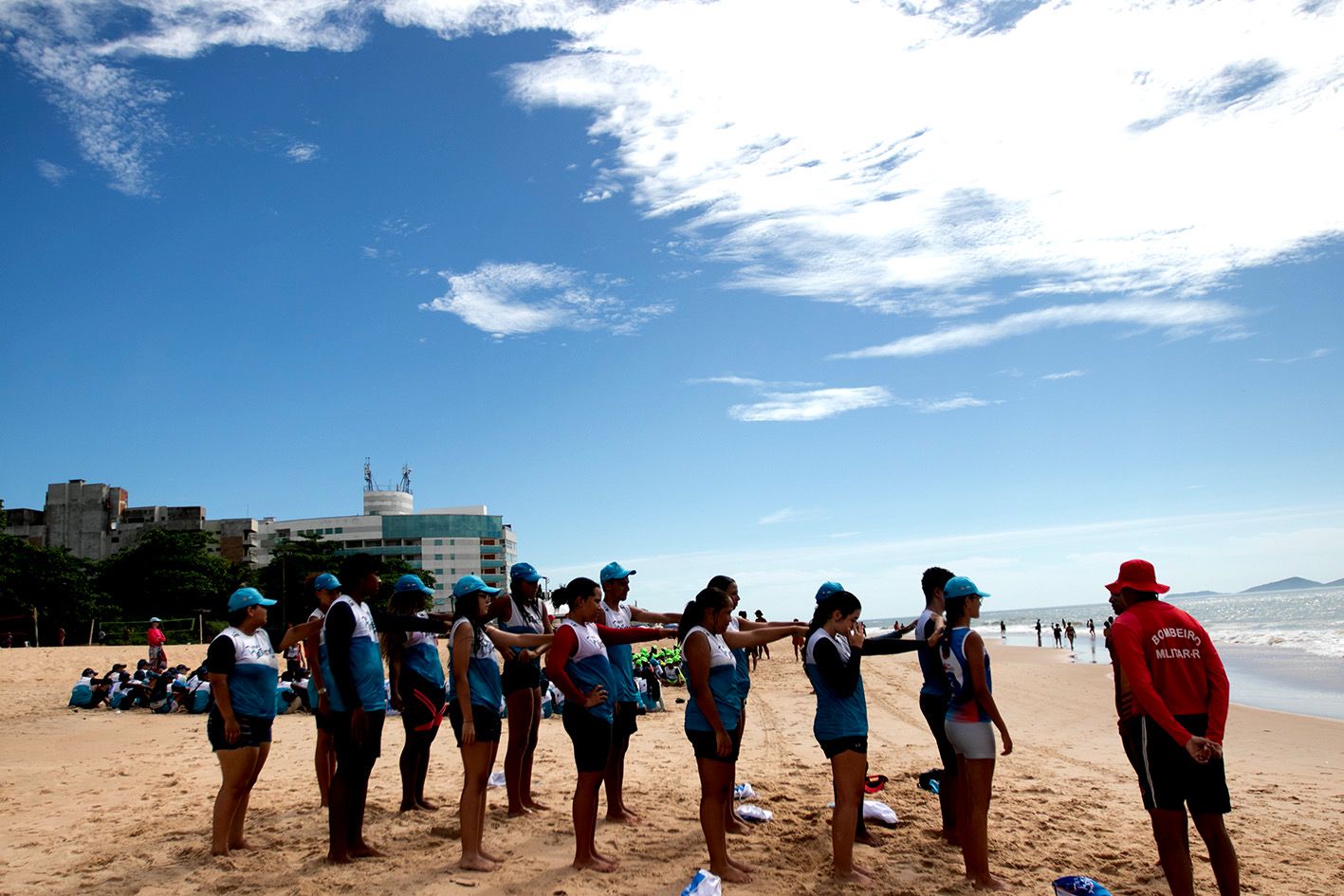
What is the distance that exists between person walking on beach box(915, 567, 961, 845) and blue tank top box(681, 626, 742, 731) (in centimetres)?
132

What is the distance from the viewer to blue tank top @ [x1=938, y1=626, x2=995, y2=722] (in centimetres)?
544

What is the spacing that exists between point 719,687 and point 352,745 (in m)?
2.43

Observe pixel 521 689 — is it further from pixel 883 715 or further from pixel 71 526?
pixel 71 526

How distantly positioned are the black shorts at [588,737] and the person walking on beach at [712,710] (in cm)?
56

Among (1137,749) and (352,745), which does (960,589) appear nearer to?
(1137,749)

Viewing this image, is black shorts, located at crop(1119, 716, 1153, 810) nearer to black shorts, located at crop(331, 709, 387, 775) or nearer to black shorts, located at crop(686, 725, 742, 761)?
black shorts, located at crop(686, 725, 742, 761)

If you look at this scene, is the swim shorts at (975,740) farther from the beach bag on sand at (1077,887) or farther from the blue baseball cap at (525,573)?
the blue baseball cap at (525,573)

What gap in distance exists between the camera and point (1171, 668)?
471 cm

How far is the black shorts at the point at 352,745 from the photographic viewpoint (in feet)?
19.2

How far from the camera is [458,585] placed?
6.29 meters

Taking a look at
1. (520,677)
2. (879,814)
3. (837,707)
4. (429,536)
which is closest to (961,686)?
(837,707)

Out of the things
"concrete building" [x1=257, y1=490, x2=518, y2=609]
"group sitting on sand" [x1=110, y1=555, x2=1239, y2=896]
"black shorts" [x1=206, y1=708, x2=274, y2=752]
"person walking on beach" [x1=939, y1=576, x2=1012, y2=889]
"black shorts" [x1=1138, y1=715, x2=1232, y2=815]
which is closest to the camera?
"black shorts" [x1=1138, y1=715, x2=1232, y2=815]

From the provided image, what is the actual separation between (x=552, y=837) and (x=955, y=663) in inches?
125

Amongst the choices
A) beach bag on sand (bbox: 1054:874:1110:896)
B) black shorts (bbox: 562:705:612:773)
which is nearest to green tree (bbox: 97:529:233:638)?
black shorts (bbox: 562:705:612:773)
